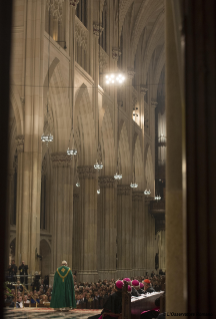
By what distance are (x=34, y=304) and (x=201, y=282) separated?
40.5ft

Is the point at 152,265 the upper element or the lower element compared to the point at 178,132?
lower

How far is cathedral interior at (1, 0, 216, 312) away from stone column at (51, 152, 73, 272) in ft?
0.14

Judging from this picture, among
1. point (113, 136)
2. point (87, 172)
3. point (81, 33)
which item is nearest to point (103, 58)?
point (81, 33)

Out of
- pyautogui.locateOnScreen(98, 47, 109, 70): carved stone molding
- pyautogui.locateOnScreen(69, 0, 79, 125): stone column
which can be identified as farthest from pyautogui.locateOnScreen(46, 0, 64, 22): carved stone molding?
pyautogui.locateOnScreen(98, 47, 109, 70): carved stone molding

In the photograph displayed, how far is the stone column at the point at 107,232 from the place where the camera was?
26.3 metres

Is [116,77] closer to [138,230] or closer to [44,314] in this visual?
[44,314]

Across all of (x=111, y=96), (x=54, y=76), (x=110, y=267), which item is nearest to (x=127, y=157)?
(x=111, y=96)

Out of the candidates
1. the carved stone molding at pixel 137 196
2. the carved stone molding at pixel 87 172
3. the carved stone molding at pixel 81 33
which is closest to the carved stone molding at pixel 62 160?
the carved stone molding at pixel 87 172

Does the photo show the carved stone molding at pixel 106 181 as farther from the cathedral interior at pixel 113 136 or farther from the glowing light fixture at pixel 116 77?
the glowing light fixture at pixel 116 77

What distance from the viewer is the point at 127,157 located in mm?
31562

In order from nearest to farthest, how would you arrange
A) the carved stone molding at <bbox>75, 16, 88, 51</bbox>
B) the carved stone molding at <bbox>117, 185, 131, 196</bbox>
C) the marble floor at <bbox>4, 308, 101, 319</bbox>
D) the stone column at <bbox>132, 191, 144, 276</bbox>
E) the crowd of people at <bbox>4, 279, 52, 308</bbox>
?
1. the marble floor at <bbox>4, 308, 101, 319</bbox>
2. the crowd of people at <bbox>4, 279, 52, 308</bbox>
3. the carved stone molding at <bbox>75, 16, 88, 51</bbox>
4. the carved stone molding at <bbox>117, 185, 131, 196</bbox>
5. the stone column at <bbox>132, 191, 144, 276</bbox>

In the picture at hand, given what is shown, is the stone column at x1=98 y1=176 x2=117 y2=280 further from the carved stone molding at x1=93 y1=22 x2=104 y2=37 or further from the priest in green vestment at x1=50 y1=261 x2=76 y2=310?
the priest in green vestment at x1=50 y1=261 x2=76 y2=310

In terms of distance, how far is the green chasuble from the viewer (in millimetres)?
12328

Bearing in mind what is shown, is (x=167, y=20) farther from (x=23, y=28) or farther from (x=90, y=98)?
(x=90, y=98)
